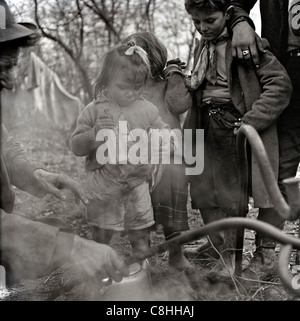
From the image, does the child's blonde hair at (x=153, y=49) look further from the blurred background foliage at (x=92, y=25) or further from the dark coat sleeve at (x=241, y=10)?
the dark coat sleeve at (x=241, y=10)

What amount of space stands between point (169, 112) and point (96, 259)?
139 centimetres

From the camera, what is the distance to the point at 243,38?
2830 mm

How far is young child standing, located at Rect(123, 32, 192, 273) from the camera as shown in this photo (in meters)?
3.07

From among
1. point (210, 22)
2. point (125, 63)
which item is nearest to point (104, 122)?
point (125, 63)

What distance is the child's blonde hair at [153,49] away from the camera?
10.0 ft

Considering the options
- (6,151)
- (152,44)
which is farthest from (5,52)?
(152,44)

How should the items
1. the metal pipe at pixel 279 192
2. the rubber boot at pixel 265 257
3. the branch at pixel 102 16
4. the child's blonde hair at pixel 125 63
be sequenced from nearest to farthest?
the metal pipe at pixel 279 192 → the child's blonde hair at pixel 125 63 → the rubber boot at pixel 265 257 → the branch at pixel 102 16

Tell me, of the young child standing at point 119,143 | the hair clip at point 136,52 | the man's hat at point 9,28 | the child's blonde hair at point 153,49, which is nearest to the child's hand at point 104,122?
the young child standing at point 119,143

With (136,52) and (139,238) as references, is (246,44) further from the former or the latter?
(139,238)

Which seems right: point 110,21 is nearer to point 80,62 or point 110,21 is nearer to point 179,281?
point 80,62

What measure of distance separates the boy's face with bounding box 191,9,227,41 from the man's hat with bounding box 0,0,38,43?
0.99 meters

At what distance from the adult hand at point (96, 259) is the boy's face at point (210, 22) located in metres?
1.53

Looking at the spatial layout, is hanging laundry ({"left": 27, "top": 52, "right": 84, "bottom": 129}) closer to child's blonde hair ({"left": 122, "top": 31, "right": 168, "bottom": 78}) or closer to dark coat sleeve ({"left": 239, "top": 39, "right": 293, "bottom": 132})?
child's blonde hair ({"left": 122, "top": 31, "right": 168, "bottom": 78})

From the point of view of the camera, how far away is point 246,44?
9.26ft
